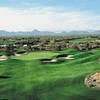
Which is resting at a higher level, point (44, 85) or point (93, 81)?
point (93, 81)

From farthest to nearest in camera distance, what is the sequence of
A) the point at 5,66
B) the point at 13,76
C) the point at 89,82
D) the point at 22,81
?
the point at 5,66, the point at 13,76, the point at 22,81, the point at 89,82

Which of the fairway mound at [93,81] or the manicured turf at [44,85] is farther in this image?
the fairway mound at [93,81]

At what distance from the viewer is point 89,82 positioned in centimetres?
2753

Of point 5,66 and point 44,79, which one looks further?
point 5,66

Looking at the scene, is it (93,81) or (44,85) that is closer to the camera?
(93,81)

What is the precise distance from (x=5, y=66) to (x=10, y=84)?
38.2 ft

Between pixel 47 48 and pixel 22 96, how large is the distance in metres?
49.4

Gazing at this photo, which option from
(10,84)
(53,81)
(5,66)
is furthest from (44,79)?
(5,66)

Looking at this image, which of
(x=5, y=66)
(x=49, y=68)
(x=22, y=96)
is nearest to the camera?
(x=22, y=96)

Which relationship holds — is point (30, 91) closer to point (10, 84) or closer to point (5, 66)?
point (10, 84)

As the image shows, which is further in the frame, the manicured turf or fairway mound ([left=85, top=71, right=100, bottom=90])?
fairway mound ([left=85, top=71, right=100, bottom=90])

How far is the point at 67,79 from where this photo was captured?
29266mm

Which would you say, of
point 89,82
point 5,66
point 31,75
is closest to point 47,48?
point 5,66

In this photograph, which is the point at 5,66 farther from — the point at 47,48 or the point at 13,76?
the point at 47,48
